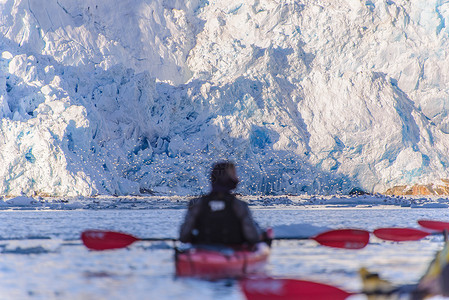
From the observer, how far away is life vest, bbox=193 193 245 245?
7.11 m

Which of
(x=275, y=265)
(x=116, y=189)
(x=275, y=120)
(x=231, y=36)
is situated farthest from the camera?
(x=231, y=36)

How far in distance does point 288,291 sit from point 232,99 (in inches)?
1709

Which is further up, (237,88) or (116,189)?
(237,88)

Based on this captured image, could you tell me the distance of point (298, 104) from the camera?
55.4 metres

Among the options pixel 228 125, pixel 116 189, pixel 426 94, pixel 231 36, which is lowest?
pixel 116 189

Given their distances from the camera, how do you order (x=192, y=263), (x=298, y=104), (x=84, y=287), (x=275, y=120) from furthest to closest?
(x=298, y=104) < (x=275, y=120) < (x=192, y=263) < (x=84, y=287)

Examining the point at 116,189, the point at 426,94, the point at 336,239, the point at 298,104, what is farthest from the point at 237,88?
the point at 336,239

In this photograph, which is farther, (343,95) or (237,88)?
(343,95)

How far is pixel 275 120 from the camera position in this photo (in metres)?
Answer: 51.5

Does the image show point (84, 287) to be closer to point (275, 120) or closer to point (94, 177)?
point (94, 177)

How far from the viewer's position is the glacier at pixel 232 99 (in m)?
38.2

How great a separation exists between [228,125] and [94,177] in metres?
12.8

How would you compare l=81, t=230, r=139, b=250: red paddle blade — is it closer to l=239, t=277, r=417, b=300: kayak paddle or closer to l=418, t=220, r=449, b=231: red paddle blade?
l=239, t=277, r=417, b=300: kayak paddle

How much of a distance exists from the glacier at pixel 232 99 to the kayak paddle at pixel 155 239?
2574 cm
